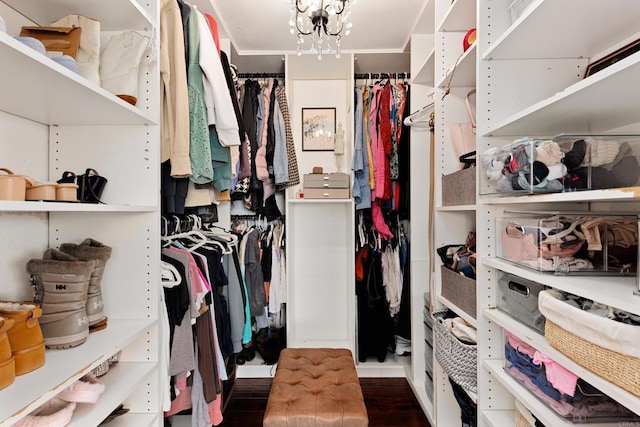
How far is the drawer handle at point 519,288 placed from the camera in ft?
3.34

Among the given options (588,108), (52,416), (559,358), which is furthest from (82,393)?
(588,108)

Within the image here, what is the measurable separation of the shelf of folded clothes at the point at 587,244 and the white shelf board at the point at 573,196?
9 cm

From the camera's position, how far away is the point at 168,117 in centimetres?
127

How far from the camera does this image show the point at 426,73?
6.78 feet

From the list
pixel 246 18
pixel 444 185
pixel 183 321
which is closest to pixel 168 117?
pixel 183 321

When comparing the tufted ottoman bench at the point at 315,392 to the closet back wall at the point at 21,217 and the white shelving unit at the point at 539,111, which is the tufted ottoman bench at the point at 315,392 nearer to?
the white shelving unit at the point at 539,111

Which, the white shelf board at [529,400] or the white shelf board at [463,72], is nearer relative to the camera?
the white shelf board at [529,400]

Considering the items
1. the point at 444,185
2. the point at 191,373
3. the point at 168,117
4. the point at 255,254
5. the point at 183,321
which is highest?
the point at 168,117

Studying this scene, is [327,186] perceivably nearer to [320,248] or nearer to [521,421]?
[320,248]

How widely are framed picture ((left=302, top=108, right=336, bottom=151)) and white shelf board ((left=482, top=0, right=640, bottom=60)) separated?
1.55m

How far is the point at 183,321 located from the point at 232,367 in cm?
110

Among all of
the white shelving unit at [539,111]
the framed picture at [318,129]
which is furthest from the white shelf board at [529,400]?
the framed picture at [318,129]

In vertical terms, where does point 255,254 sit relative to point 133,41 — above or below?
below

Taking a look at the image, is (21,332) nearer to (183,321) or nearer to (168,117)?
(183,321)
